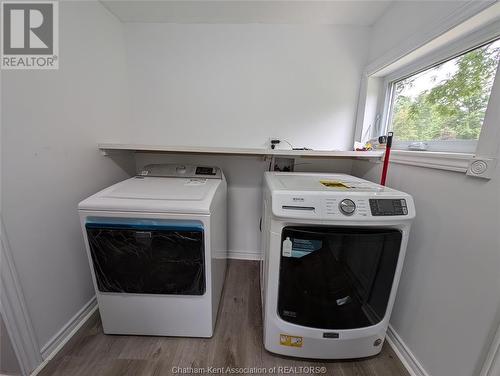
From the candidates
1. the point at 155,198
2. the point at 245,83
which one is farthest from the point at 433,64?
the point at 155,198

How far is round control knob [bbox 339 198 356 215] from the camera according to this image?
84 centimetres

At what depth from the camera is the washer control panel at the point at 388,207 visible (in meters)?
0.85

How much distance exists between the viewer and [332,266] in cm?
94

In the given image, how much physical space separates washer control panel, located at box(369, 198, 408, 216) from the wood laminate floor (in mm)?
901

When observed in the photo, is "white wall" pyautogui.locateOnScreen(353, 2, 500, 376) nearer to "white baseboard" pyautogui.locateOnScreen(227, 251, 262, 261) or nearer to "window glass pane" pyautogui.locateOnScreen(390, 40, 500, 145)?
"window glass pane" pyautogui.locateOnScreen(390, 40, 500, 145)

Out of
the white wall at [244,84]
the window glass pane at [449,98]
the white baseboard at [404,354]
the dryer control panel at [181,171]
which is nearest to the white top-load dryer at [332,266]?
the white baseboard at [404,354]

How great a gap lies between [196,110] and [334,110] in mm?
1186

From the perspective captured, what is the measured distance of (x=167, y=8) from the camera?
55.1 inches

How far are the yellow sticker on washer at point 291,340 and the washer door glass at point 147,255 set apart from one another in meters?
0.50

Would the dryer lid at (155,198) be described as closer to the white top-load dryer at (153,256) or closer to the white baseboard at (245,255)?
the white top-load dryer at (153,256)

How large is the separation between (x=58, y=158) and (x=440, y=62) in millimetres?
2252

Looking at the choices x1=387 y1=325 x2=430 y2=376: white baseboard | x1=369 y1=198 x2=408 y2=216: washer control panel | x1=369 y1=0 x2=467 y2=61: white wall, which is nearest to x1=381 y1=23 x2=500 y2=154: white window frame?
x1=369 y1=0 x2=467 y2=61: white wall

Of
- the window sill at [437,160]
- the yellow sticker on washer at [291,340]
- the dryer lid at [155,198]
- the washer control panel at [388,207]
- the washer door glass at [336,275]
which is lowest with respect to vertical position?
the yellow sticker on washer at [291,340]

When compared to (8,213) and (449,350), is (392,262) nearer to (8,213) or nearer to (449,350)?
(449,350)
